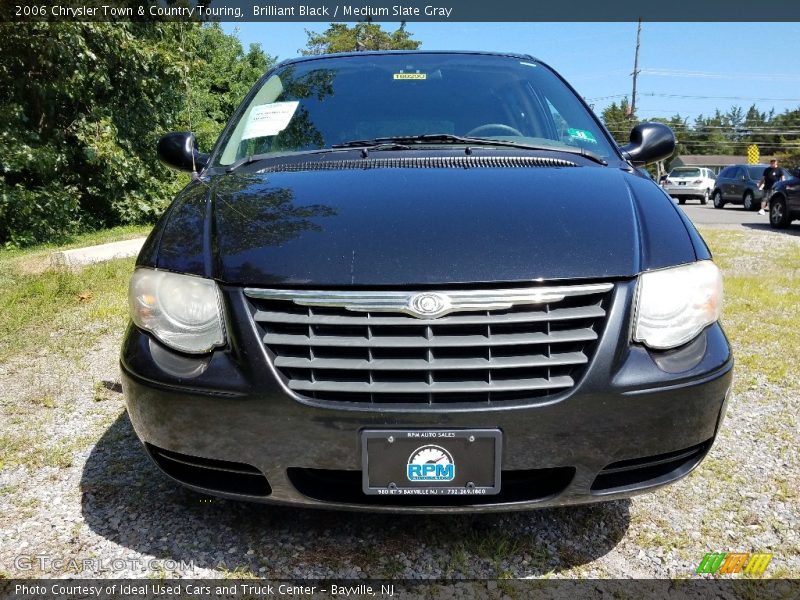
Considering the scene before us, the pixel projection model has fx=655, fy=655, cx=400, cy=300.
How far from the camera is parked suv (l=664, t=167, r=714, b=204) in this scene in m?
26.3

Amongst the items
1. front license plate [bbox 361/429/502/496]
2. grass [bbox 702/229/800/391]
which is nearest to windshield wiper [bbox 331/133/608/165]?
front license plate [bbox 361/429/502/496]

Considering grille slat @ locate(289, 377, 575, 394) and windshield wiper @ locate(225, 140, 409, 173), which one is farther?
windshield wiper @ locate(225, 140, 409, 173)

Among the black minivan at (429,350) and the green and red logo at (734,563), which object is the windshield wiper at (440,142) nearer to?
the black minivan at (429,350)

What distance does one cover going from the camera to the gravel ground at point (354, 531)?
1947 millimetres

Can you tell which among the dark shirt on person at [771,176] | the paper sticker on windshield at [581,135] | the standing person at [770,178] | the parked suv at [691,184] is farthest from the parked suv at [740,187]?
the paper sticker on windshield at [581,135]

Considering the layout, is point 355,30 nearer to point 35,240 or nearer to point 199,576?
point 35,240

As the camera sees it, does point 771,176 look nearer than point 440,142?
No

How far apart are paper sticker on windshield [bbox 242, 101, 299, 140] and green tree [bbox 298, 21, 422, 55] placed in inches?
1458

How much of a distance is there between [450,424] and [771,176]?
2053 cm

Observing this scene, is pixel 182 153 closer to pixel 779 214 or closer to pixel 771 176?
pixel 779 214

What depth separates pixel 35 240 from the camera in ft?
36.1

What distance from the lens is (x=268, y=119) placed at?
9.57ft

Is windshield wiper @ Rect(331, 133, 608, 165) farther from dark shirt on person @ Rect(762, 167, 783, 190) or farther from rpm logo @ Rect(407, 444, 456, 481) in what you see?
dark shirt on person @ Rect(762, 167, 783, 190)

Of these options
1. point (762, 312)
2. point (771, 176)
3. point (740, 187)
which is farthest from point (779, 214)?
point (762, 312)
